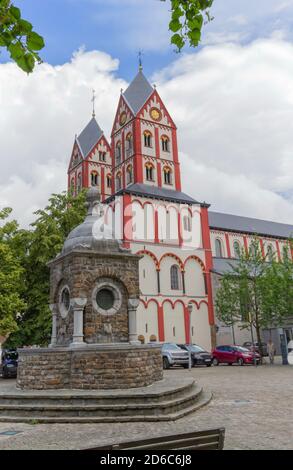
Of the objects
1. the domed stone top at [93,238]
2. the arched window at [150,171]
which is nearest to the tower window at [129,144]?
the arched window at [150,171]

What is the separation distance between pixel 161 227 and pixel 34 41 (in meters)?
35.6

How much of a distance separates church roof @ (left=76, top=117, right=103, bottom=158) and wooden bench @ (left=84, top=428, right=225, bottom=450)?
5027 cm

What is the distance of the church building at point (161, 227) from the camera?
3648cm

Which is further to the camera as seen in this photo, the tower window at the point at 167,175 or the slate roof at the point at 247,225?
the slate roof at the point at 247,225

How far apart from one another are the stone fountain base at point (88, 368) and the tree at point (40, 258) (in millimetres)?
10742

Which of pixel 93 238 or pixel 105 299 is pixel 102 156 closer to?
pixel 93 238

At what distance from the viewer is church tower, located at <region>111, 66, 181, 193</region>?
139 ft

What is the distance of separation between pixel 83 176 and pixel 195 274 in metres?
20.4

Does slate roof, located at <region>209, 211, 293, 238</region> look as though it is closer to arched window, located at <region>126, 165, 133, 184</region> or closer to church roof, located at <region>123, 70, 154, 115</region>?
arched window, located at <region>126, 165, 133, 184</region>

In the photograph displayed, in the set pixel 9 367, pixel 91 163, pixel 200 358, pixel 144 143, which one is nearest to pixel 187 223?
pixel 144 143

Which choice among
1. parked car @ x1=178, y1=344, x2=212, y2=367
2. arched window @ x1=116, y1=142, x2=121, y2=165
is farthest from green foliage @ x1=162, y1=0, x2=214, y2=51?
arched window @ x1=116, y1=142, x2=121, y2=165

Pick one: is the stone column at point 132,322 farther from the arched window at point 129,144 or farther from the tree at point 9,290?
the arched window at point 129,144

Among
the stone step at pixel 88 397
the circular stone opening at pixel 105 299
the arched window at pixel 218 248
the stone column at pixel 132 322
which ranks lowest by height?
the stone step at pixel 88 397

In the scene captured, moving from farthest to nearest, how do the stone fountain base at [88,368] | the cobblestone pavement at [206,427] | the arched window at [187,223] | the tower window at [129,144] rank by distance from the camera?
the tower window at [129,144] → the arched window at [187,223] → the stone fountain base at [88,368] → the cobblestone pavement at [206,427]
